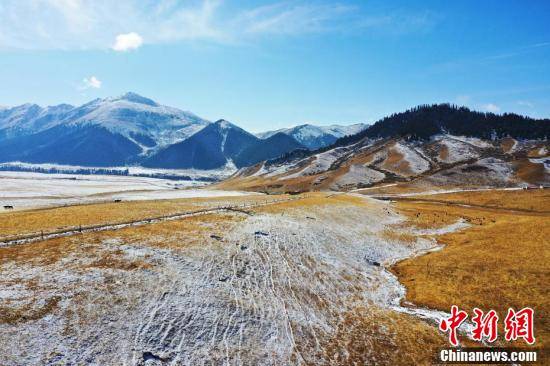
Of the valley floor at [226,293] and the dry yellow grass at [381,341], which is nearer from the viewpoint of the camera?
the valley floor at [226,293]

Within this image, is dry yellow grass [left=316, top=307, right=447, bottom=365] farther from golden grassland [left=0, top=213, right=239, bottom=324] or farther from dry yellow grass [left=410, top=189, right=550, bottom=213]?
dry yellow grass [left=410, top=189, right=550, bottom=213]

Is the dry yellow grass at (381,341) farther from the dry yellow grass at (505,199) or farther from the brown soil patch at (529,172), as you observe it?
the brown soil patch at (529,172)

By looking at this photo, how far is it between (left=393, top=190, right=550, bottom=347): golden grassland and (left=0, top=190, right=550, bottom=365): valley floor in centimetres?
25

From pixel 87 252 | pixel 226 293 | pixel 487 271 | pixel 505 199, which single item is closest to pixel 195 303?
pixel 226 293

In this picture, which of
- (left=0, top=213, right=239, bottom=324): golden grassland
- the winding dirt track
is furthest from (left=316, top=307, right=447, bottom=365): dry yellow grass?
the winding dirt track

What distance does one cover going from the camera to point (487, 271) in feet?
143

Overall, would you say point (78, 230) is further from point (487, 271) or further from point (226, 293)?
point (487, 271)

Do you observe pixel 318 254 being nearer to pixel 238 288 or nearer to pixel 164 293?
pixel 238 288

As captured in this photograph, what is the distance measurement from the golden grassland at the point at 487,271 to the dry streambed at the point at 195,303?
395 centimetres

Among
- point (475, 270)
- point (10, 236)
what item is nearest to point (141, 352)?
point (10, 236)

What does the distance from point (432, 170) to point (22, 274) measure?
201 m

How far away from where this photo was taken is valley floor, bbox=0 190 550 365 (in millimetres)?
22828

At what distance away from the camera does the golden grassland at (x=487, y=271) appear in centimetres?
3503

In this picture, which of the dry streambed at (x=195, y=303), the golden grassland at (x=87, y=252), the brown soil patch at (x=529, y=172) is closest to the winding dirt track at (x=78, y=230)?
the golden grassland at (x=87, y=252)
